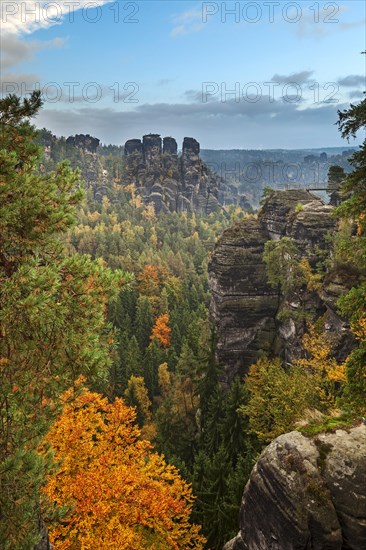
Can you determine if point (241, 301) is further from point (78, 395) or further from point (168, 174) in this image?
point (168, 174)

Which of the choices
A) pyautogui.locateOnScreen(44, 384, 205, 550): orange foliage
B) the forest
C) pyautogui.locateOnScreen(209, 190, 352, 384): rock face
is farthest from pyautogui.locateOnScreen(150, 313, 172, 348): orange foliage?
pyautogui.locateOnScreen(44, 384, 205, 550): orange foliage

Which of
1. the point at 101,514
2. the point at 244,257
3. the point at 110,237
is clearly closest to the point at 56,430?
the point at 101,514

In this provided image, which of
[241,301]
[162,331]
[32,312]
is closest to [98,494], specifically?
[32,312]

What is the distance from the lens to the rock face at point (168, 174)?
6747 inches

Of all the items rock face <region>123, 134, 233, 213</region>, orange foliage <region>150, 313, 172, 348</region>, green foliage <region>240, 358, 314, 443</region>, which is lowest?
orange foliage <region>150, 313, 172, 348</region>

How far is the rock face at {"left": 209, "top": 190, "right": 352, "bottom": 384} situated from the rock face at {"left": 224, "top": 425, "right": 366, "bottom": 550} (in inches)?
994

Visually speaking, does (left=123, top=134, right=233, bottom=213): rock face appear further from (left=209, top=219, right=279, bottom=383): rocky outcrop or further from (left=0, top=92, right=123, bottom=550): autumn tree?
(left=0, top=92, right=123, bottom=550): autumn tree

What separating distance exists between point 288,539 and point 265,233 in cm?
3791

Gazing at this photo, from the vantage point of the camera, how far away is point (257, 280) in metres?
42.9

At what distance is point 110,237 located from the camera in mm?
112062

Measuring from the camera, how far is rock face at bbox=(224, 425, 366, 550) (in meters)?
10.1

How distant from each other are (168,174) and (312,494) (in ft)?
568

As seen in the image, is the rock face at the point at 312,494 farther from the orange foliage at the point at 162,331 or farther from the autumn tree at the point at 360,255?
the orange foliage at the point at 162,331

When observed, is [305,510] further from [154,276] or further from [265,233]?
[154,276]
